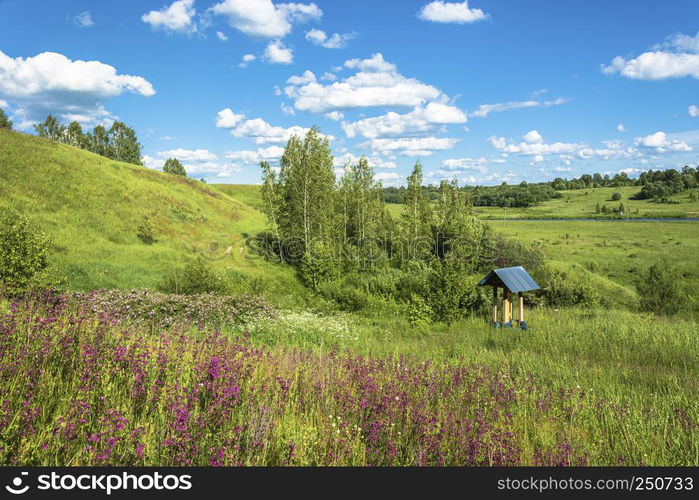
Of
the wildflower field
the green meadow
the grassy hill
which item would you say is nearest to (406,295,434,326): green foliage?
the green meadow

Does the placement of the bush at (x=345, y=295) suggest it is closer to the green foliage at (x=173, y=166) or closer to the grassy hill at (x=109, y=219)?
the grassy hill at (x=109, y=219)

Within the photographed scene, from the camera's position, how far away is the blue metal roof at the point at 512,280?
18844mm

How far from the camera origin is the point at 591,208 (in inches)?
6152

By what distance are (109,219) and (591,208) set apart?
16418 centimetres

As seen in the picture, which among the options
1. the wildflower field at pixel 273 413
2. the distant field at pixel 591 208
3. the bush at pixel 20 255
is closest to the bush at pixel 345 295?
the bush at pixel 20 255

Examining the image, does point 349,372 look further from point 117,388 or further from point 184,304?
point 184,304

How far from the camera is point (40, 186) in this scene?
35312 millimetres

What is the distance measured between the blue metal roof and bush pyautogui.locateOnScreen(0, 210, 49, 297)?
18167mm

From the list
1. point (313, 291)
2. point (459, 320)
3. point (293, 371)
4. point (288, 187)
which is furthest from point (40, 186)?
point (293, 371)

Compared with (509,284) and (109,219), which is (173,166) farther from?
(509,284)

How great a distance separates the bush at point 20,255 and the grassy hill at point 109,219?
6.04m

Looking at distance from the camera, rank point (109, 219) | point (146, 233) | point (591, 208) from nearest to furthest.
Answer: point (146, 233) < point (109, 219) < point (591, 208)
